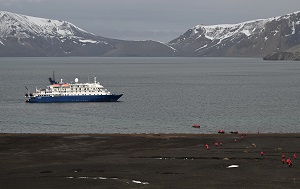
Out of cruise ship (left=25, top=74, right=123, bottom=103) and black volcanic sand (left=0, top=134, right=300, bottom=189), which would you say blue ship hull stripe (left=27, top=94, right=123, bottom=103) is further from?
black volcanic sand (left=0, top=134, right=300, bottom=189)

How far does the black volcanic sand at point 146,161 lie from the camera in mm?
51750

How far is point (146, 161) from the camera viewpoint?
6134 centimetres

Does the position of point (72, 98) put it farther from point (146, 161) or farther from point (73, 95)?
point (146, 161)

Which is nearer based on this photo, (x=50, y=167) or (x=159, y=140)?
(x=50, y=167)

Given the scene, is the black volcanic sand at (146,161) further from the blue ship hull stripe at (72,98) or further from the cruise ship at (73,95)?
the cruise ship at (73,95)

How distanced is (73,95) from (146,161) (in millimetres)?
85083

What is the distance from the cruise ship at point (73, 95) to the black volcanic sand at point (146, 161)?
2430 inches

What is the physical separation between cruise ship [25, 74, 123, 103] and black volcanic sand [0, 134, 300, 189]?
61714 mm

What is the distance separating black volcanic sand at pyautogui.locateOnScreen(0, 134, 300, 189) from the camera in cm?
5175


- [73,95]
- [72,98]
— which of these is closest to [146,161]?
[72,98]

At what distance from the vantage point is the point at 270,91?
180 metres

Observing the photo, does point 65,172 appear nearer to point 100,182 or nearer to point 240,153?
point 100,182

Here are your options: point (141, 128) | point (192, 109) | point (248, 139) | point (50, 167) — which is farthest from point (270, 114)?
point (50, 167)

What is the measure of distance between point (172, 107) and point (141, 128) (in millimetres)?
35163
